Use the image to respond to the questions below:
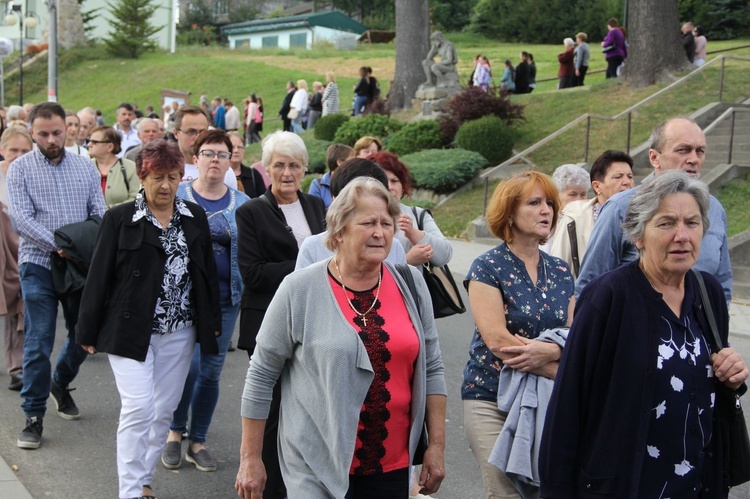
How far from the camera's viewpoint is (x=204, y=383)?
6168mm

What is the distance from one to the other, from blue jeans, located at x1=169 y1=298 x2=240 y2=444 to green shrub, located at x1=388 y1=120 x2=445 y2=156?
17221mm

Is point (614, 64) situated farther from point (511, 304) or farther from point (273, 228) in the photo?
point (511, 304)

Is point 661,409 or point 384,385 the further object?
point 384,385

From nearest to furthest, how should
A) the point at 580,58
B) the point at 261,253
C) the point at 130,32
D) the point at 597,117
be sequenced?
1. the point at 261,253
2. the point at 597,117
3. the point at 580,58
4. the point at 130,32

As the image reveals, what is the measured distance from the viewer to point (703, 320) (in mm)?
3451

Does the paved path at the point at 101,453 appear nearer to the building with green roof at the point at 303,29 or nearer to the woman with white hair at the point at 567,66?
the woman with white hair at the point at 567,66

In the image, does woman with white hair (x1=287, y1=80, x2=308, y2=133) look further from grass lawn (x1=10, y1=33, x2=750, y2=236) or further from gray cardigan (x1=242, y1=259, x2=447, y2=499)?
gray cardigan (x1=242, y1=259, x2=447, y2=499)

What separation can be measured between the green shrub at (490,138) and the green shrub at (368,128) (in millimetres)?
3855

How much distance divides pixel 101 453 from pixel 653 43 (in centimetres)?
2052

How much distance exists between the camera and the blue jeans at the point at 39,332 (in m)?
6.50

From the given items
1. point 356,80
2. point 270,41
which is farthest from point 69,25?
point 356,80

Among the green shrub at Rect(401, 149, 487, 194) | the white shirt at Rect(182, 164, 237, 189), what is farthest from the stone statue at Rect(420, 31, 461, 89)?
the white shirt at Rect(182, 164, 237, 189)

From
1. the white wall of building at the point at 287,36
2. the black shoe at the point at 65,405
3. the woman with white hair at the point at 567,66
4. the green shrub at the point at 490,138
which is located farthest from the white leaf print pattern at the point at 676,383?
the white wall of building at the point at 287,36

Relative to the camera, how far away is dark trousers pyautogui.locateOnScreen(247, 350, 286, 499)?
12.6 feet
